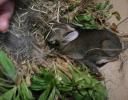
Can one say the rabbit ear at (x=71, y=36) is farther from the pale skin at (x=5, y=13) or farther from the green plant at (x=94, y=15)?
the pale skin at (x=5, y=13)

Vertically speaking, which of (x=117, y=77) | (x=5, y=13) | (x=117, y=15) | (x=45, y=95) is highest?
(x=5, y=13)

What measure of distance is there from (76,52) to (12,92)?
501mm

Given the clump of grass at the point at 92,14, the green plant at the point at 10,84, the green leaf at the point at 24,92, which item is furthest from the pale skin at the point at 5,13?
the clump of grass at the point at 92,14

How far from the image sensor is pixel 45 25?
9.58 ft

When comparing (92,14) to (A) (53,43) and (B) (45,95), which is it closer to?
(A) (53,43)

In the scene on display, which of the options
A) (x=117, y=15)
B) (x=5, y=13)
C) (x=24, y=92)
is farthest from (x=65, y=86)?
(x=117, y=15)

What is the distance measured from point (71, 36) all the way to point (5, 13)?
45cm

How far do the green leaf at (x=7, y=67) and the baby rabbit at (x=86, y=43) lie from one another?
0.33 meters

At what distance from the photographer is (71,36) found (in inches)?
114

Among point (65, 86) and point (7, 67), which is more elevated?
point (7, 67)

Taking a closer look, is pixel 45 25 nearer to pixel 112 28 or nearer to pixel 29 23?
pixel 29 23

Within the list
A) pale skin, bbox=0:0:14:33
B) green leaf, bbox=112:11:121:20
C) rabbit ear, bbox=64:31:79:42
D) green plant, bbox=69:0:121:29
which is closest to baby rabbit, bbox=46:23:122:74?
rabbit ear, bbox=64:31:79:42

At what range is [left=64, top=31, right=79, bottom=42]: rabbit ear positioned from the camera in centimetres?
287

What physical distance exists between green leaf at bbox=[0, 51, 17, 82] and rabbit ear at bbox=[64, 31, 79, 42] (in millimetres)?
422
